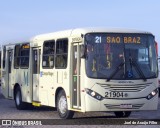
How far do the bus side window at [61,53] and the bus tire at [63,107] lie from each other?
3.08 feet

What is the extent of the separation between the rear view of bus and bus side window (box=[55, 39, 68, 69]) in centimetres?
151

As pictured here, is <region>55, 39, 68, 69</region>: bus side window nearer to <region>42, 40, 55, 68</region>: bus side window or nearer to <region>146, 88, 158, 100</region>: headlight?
<region>42, 40, 55, 68</region>: bus side window

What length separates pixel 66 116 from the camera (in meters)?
16.5

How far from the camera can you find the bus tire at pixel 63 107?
16.4 meters

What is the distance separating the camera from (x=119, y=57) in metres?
15.5

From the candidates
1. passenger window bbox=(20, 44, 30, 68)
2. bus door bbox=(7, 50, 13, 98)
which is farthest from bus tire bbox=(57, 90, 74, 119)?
bus door bbox=(7, 50, 13, 98)

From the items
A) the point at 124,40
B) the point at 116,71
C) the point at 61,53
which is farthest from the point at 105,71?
the point at 61,53

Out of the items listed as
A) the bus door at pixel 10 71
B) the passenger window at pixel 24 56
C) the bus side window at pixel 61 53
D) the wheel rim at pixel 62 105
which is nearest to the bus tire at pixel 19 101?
the bus door at pixel 10 71

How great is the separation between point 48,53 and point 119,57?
11.8 ft

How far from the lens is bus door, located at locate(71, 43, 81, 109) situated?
51.9 feet

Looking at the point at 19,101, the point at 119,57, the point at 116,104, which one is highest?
the point at 119,57

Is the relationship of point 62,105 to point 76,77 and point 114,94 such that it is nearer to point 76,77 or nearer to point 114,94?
point 76,77

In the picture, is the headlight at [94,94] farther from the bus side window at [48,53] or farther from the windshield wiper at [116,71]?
the bus side window at [48,53]

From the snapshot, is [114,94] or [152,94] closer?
[114,94]
